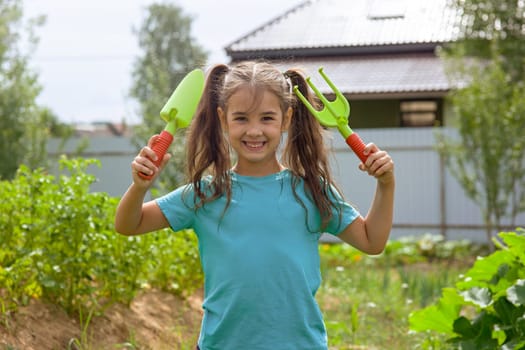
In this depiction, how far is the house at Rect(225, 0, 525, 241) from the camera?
1188 cm

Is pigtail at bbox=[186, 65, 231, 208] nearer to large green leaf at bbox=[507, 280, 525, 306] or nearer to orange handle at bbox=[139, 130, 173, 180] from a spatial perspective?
orange handle at bbox=[139, 130, 173, 180]

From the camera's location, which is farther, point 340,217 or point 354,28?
point 354,28

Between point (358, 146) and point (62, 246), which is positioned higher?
point (358, 146)

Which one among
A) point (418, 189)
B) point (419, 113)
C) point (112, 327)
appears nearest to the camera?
point (112, 327)

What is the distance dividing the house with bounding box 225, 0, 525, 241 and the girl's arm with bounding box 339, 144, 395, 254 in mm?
9694

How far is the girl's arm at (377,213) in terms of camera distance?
2.03 m

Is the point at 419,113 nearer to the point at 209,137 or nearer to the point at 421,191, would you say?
the point at 421,191

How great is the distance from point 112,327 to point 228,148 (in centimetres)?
159

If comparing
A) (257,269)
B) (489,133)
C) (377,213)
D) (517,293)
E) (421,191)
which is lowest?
(421,191)

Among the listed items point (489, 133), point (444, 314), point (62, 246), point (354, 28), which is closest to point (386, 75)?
point (354, 28)

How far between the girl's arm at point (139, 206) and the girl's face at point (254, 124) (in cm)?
24

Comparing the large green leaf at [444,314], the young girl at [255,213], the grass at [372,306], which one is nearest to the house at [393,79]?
the grass at [372,306]

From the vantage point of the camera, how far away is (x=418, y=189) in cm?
1189

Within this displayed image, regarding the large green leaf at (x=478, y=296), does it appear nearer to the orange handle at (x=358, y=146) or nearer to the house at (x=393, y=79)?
the orange handle at (x=358, y=146)
